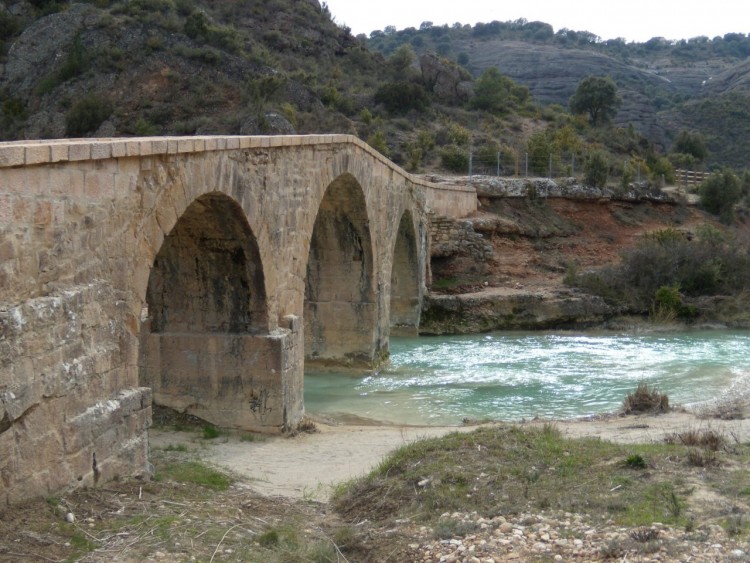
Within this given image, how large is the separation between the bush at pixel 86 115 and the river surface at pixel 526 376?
1523cm

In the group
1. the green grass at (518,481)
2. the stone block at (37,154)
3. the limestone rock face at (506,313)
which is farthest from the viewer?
the limestone rock face at (506,313)

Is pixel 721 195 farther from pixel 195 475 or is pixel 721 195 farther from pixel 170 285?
pixel 195 475

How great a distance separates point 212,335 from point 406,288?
1336cm

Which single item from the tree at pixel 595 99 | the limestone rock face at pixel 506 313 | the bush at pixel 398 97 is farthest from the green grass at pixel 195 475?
the tree at pixel 595 99

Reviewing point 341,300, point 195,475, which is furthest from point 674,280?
point 195,475

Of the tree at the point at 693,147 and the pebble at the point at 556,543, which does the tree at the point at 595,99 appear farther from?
the pebble at the point at 556,543

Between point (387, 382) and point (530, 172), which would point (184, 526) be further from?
point (530, 172)

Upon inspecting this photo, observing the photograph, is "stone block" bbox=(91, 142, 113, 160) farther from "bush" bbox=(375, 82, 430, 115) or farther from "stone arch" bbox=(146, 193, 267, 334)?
"bush" bbox=(375, 82, 430, 115)

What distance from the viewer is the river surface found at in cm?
1546

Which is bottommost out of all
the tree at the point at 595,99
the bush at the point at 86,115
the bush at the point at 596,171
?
the bush at the point at 596,171

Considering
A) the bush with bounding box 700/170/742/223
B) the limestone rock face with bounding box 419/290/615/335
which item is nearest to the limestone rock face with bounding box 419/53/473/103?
the bush with bounding box 700/170/742/223

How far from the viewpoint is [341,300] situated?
61.6 ft

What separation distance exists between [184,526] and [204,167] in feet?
13.8

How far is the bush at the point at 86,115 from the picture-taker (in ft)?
105
